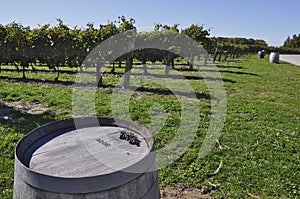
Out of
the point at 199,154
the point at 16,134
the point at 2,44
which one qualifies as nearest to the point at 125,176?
the point at 199,154

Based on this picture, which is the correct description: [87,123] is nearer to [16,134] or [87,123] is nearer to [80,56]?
[16,134]

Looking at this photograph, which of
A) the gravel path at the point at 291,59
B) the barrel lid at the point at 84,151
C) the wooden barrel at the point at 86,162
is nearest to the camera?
the wooden barrel at the point at 86,162

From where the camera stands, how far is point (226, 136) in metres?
5.50

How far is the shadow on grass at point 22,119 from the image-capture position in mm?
5366

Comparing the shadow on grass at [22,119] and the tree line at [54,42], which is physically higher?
the tree line at [54,42]

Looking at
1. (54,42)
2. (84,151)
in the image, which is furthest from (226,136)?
(54,42)

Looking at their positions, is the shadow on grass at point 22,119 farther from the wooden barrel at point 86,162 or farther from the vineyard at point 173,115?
the wooden barrel at point 86,162

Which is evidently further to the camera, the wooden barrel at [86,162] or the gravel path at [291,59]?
the gravel path at [291,59]

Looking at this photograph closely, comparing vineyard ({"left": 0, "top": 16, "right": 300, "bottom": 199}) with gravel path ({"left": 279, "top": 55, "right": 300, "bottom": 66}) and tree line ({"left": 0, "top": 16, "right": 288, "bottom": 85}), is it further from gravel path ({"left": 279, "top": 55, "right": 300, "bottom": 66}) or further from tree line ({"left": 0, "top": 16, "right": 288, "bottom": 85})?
gravel path ({"left": 279, "top": 55, "right": 300, "bottom": 66})

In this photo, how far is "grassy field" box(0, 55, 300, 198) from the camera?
380 cm

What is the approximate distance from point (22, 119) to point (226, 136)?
4.56 m

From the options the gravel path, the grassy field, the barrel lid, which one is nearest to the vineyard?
the grassy field

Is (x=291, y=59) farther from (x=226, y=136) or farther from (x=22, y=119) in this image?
(x=22, y=119)

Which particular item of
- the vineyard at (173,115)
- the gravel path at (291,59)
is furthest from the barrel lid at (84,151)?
the gravel path at (291,59)
